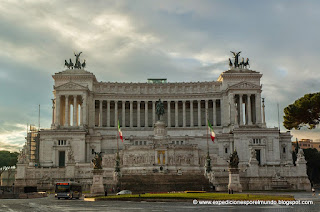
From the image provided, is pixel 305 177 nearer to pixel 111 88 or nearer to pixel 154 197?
pixel 154 197

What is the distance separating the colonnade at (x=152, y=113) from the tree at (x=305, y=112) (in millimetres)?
49916

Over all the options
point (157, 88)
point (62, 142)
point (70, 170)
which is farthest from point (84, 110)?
point (70, 170)

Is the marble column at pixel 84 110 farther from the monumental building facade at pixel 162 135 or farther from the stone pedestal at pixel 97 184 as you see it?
the stone pedestal at pixel 97 184

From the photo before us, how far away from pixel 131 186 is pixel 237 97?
170ft

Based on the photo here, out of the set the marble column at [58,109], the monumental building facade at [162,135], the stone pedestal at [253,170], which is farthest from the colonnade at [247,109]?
the marble column at [58,109]

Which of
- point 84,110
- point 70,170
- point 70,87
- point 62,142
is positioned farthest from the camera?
point 70,87

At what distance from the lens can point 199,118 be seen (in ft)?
388

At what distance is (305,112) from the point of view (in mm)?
64875

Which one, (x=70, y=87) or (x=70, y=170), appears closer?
(x=70, y=170)

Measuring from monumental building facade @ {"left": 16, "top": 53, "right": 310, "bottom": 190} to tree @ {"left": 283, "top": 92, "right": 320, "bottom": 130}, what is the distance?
16113mm

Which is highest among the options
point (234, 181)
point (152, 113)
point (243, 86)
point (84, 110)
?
point (243, 86)

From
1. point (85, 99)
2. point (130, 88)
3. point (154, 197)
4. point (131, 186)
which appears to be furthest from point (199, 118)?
point (154, 197)

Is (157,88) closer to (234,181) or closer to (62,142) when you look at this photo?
(62,142)

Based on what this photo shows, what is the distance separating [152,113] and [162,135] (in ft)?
60.9
